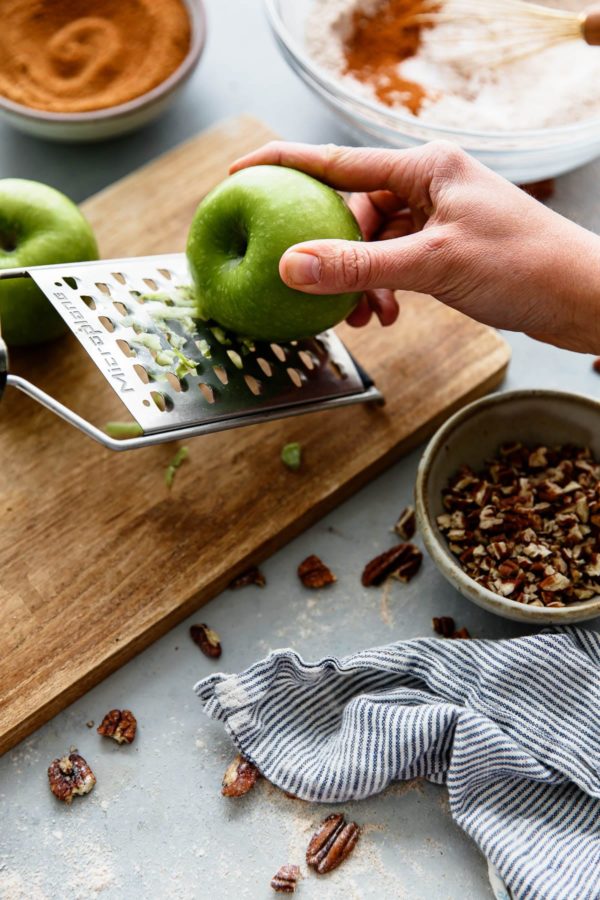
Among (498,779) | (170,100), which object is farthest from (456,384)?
(170,100)

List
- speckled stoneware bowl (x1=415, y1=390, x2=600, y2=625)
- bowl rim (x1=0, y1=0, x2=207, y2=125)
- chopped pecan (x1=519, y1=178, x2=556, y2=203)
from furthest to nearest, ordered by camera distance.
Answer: chopped pecan (x1=519, y1=178, x2=556, y2=203)
bowl rim (x1=0, y1=0, x2=207, y2=125)
speckled stoneware bowl (x1=415, y1=390, x2=600, y2=625)

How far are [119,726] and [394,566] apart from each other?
1.64 feet

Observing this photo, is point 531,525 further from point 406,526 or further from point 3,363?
point 3,363

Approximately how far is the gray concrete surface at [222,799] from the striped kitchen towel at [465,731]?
0.06 meters

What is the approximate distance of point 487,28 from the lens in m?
1.83

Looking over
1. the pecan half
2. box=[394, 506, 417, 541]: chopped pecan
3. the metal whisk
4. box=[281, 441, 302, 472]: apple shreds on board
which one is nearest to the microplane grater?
box=[281, 441, 302, 472]: apple shreds on board

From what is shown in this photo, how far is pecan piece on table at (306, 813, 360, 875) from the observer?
136 centimetres

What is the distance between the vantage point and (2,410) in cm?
160

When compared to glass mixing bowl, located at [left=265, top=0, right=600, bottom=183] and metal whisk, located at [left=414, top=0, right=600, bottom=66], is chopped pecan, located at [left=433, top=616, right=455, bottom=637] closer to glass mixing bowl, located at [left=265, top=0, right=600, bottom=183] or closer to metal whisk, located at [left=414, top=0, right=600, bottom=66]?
glass mixing bowl, located at [left=265, top=0, right=600, bottom=183]

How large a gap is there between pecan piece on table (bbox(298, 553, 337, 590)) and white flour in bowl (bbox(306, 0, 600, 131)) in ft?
2.73

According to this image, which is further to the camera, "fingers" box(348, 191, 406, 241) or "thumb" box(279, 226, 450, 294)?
"fingers" box(348, 191, 406, 241)

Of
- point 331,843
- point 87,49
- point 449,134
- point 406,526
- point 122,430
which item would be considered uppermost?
point 87,49

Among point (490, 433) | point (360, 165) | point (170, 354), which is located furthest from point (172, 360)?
point (490, 433)

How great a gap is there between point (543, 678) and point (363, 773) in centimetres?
30
